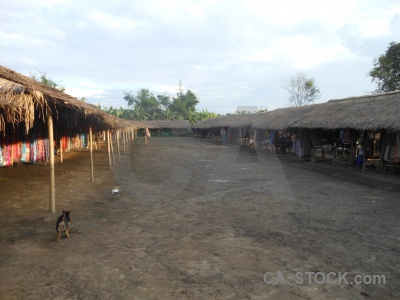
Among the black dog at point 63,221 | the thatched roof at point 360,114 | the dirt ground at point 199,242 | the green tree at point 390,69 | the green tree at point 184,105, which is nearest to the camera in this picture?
the dirt ground at point 199,242

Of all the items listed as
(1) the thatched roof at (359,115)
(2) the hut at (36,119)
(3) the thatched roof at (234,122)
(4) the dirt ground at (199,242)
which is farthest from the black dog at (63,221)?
Answer: (3) the thatched roof at (234,122)

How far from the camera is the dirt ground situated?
363cm

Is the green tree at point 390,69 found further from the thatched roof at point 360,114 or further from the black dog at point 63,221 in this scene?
the black dog at point 63,221

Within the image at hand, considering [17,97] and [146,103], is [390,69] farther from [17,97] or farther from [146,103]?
[146,103]

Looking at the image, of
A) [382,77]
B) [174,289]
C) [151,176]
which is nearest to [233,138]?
[382,77]

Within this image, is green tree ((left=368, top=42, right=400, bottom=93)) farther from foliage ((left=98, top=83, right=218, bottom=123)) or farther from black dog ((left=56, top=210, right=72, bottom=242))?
foliage ((left=98, top=83, right=218, bottom=123))

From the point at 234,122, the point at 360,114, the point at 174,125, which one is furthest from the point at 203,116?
the point at 360,114

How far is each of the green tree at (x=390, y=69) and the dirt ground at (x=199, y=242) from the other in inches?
826

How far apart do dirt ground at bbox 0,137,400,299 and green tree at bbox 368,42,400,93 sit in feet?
68.9

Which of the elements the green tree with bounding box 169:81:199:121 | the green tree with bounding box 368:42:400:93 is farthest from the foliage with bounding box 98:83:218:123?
the green tree with bounding box 368:42:400:93

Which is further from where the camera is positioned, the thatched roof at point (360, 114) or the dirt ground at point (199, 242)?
the thatched roof at point (360, 114)

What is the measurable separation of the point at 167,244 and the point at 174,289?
1.41 meters

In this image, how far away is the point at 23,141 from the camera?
1418cm

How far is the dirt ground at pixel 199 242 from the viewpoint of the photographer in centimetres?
363
